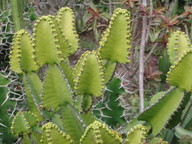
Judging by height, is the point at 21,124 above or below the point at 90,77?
below

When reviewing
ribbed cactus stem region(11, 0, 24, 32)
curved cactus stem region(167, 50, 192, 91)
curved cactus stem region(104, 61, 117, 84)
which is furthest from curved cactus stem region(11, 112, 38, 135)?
ribbed cactus stem region(11, 0, 24, 32)

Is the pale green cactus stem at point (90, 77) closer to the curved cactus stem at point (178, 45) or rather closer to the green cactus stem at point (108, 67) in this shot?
the green cactus stem at point (108, 67)

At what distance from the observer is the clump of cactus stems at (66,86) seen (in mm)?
1398

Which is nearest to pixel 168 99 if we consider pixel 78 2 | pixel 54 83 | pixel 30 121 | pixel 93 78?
pixel 93 78

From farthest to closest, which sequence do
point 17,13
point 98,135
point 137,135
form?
point 17,13 < point 137,135 < point 98,135

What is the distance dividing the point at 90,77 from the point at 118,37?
219 mm

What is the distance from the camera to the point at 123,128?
5.58ft

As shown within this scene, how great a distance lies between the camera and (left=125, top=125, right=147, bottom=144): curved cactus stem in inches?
50.2

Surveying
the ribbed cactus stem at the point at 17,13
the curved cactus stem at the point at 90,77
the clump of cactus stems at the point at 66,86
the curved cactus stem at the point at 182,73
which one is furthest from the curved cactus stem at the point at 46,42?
the ribbed cactus stem at the point at 17,13

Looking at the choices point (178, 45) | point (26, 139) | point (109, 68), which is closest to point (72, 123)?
point (26, 139)

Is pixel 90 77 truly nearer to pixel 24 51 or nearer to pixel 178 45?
pixel 24 51

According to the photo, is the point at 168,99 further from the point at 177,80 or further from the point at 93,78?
the point at 93,78

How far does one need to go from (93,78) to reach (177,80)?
1.06ft

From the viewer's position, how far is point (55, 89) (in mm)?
1423
